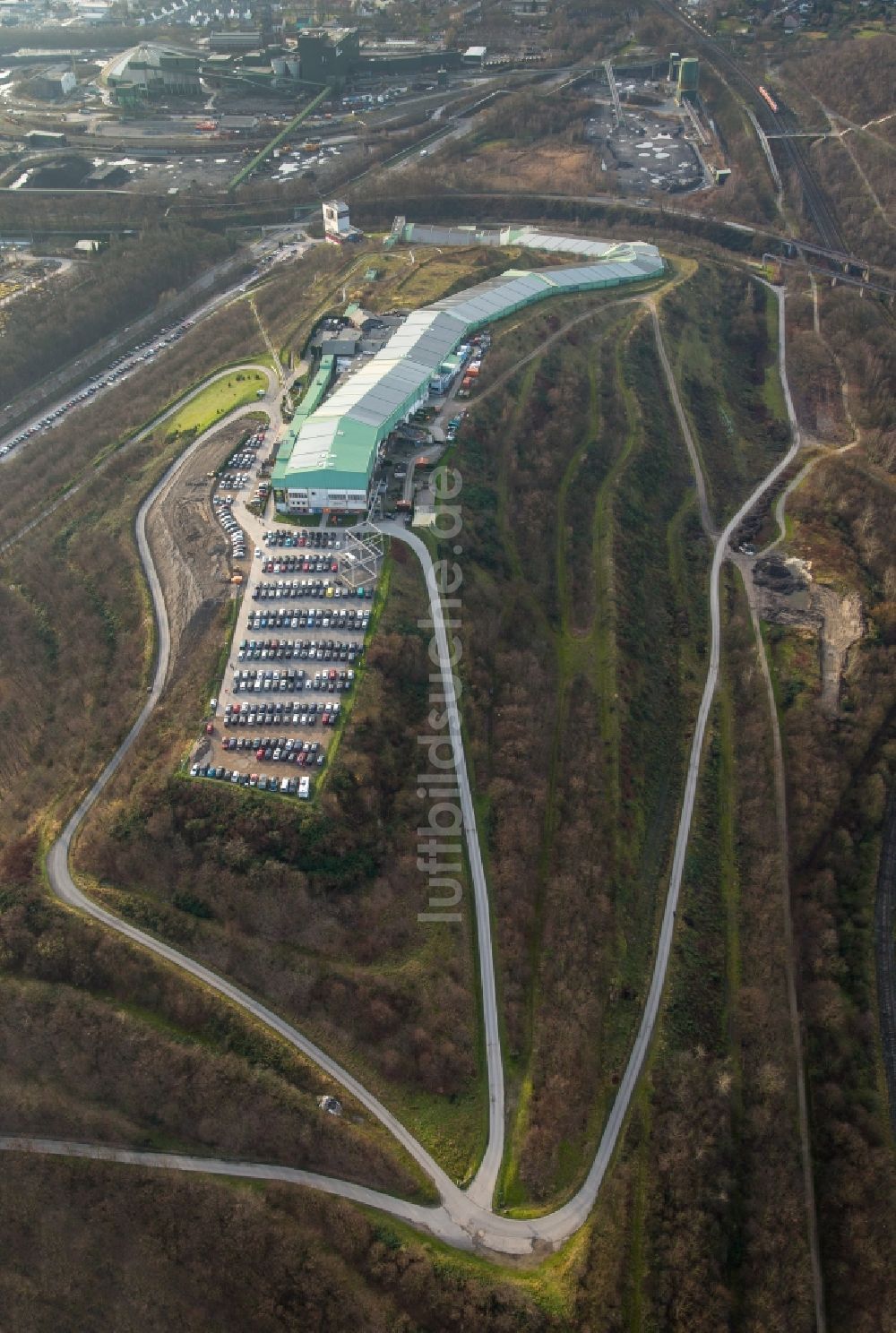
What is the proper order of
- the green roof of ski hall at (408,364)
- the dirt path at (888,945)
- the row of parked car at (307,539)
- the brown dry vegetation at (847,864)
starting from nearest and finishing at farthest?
the brown dry vegetation at (847,864) → the dirt path at (888,945) → the row of parked car at (307,539) → the green roof of ski hall at (408,364)

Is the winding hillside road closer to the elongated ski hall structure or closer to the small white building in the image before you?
the elongated ski hall structure

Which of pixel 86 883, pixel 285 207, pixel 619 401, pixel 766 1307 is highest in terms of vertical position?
pixel 285 207

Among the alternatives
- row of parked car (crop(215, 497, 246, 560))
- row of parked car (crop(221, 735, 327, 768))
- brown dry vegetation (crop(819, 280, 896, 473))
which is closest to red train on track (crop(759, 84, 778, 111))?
brown dry vegetation (crop(819, 280, 896, 473))

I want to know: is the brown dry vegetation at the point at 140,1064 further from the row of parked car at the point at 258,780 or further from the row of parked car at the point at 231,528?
the row of parked car at the point at 231,528

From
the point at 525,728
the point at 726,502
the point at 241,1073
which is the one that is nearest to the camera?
the point at 241,1073

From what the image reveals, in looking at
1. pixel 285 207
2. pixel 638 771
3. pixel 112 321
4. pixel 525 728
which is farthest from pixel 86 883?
pixel 285 207

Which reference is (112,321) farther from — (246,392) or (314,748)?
(314,748)

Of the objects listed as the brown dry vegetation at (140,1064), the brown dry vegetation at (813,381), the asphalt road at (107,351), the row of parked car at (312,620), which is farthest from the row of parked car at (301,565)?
the brown dry vegetation at (813,381)
